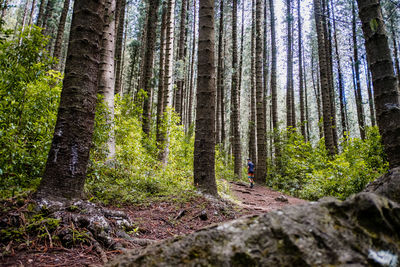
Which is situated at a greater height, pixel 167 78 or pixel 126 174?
pixel 167 78

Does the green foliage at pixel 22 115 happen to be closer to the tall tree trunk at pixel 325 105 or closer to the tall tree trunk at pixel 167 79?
the tall tree trunk at pixel 167 79

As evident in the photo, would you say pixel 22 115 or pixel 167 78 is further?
pixel 167 78

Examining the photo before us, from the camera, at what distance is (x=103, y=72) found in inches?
271

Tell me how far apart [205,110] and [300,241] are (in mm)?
4734

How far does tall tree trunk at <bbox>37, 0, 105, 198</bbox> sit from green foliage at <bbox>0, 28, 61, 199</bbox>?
1.99 feet

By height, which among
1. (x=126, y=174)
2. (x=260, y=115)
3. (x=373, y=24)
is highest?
(x=260, y=115)

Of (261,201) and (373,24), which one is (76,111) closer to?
(373,24)

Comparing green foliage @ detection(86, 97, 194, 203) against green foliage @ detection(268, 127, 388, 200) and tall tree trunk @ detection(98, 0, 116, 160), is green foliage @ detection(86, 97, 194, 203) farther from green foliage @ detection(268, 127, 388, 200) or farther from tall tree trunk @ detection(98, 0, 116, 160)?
green foliage @ detection(268, 127, 388, 200)

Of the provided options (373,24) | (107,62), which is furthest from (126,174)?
(373,24)

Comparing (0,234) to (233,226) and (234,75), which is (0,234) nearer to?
(233,226)

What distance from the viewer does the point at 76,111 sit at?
2926 millimetres

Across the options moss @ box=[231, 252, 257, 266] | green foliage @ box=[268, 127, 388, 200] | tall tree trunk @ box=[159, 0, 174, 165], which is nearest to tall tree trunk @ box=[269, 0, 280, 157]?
green foliage @ box=[268, 127, 388, 200]

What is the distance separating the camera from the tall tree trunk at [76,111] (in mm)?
2766

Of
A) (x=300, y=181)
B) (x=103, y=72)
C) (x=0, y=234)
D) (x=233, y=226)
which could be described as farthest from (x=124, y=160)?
(x=300, y=181)
